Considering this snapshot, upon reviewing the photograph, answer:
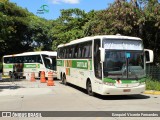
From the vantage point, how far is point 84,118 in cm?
1159

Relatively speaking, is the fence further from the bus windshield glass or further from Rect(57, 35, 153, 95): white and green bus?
the bus windshield glass

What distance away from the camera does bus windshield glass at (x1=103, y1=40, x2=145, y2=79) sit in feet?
56.2

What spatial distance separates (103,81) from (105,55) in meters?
1.27

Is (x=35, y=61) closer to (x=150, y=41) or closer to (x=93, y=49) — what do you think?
(x=150, y=41)

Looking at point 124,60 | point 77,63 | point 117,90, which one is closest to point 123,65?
point 124,60

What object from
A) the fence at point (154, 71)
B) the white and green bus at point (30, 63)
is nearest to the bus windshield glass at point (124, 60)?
the fence at point (154, 71)

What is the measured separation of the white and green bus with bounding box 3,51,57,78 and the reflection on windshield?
58.7 feet

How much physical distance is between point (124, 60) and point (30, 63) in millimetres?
22012

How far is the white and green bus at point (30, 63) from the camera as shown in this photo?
116ft

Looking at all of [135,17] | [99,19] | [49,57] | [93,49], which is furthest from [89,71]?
[49,57]

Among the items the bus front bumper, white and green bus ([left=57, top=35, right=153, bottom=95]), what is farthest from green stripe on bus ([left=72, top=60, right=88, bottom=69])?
the bus front bumper

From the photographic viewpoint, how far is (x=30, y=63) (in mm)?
38062

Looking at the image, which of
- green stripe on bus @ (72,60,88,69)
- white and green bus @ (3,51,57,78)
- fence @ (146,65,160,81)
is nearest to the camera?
green stripe on bus @ (72,60,88,69)

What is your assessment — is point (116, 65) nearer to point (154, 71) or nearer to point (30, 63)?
point (154, 71)
